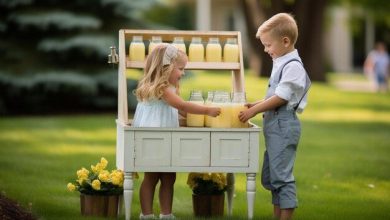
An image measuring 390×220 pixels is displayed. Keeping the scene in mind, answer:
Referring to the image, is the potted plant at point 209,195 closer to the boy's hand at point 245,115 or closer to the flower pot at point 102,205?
the flower pot at point 102,205

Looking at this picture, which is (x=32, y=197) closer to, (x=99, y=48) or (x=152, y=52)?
(x=152, y=52)

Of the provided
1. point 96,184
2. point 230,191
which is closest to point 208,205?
point 230,191

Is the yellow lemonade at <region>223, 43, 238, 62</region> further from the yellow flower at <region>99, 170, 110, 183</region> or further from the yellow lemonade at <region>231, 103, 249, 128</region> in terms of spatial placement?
the yellow flower at <region>99, 170, 110, 183</region>

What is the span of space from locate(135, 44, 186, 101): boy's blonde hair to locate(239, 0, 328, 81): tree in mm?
23360

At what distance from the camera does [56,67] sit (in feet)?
66.4

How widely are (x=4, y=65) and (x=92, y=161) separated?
27.4 feet

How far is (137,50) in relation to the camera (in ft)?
26.1

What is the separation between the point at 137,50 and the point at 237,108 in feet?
3.62

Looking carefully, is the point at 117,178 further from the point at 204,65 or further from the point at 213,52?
the point at 213,52

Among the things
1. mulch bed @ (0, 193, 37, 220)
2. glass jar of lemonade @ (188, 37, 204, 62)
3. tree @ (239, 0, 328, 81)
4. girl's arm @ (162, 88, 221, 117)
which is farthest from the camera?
tree @ (239, 0, 328, 81)

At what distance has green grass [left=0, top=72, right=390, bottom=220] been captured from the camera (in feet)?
29.1

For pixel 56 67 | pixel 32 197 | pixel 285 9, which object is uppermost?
pixel 285 9

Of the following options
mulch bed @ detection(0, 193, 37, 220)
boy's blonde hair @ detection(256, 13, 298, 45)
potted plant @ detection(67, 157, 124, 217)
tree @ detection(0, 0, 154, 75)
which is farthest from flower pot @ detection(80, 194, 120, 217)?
tree @ detection(0, 0, 154, 75)

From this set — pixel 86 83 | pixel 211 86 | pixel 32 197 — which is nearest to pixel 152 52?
pixel 32 197
